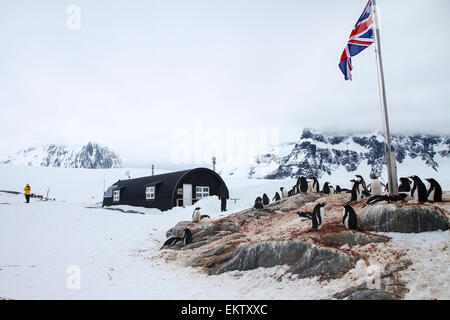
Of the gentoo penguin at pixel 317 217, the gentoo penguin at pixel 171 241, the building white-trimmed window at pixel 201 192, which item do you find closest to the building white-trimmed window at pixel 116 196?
the building white-trimmed window at pixel 201 192

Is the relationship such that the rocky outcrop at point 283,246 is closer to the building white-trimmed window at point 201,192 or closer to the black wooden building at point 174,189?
the black wooden building at point 174,189

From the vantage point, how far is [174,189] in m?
28.5

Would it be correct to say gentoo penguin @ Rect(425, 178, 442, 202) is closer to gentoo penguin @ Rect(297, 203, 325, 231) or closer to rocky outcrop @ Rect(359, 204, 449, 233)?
rocky outcrop @ Rect(359, 204, 449, 233)

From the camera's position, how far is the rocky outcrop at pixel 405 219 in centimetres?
882

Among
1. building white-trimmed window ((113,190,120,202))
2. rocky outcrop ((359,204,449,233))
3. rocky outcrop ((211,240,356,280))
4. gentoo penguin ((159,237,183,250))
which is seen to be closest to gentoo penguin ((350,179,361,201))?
rocky outcrop ((359,204,449,233))

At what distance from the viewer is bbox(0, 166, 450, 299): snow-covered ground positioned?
7.34 metres

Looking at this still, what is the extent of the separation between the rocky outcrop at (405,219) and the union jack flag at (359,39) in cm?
670

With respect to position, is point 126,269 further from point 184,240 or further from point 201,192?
point 201,192

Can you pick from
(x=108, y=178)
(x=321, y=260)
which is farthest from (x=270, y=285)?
(x=108, y=178)

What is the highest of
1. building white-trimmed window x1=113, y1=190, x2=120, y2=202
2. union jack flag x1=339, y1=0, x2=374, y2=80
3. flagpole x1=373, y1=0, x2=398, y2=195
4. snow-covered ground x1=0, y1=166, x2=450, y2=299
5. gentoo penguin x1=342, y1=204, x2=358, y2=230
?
union jack flag x1=339, y1=0, x2=374, y2=80

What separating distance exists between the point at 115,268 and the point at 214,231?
211 inches

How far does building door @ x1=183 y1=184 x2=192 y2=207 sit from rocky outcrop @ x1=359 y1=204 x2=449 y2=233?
21509 millimetres

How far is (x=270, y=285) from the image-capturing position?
830 cm
